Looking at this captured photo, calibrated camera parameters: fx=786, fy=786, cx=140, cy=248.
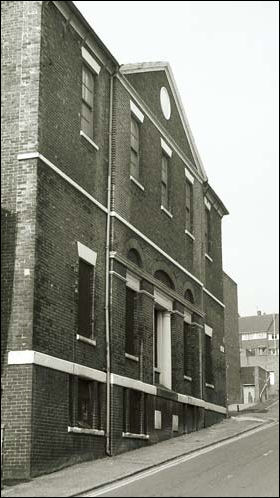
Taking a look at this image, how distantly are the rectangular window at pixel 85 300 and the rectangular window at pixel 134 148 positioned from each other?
14.7 ft

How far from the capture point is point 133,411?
2108 cm

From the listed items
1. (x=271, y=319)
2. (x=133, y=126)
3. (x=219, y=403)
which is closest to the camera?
(x=133, y=126)

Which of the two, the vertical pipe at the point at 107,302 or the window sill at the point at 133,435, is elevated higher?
the vertical pipe at the point at 107,302

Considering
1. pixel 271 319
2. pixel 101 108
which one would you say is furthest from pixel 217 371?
pixel 271 319

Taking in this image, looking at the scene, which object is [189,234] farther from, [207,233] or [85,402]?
[85,402]

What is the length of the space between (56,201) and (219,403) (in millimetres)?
14078

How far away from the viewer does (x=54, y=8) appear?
1869 centimetres

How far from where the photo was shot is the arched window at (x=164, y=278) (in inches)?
953

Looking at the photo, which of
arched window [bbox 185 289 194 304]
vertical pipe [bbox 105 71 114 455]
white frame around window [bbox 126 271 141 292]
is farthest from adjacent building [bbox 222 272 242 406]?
vertical pipe [bbox 105 71 114 455]

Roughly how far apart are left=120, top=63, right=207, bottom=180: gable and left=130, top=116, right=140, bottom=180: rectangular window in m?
1.09

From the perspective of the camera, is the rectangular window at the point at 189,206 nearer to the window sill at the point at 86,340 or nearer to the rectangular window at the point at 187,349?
the rectangular window at the point at 187,349

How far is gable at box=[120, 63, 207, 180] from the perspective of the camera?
932 inches

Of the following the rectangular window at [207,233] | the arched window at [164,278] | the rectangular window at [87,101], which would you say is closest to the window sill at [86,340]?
the rectangular window at [87,101]

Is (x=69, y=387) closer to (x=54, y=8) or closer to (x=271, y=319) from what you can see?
(x=54, y=8)
